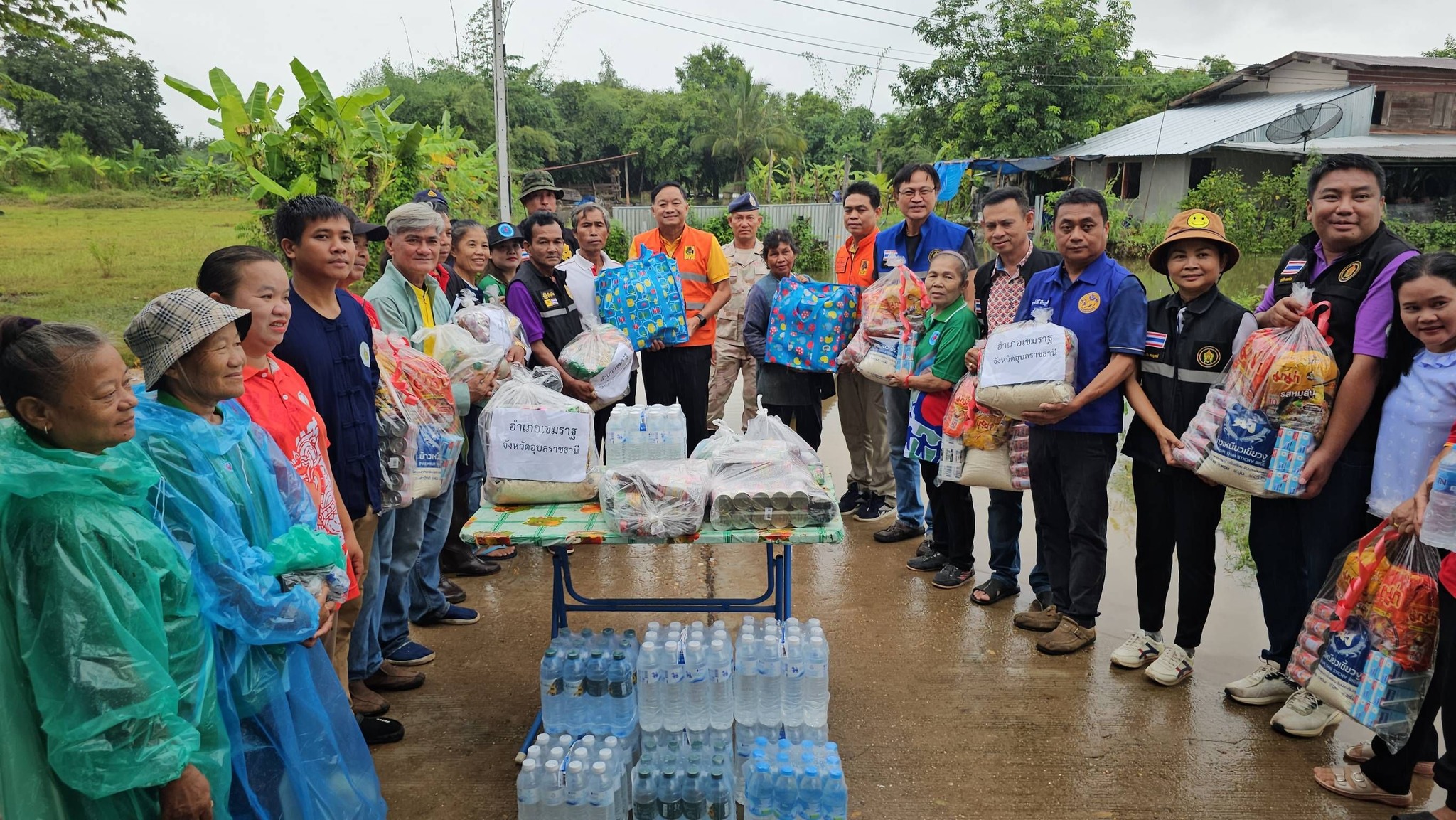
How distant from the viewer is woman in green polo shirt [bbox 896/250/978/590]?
14.7 feet

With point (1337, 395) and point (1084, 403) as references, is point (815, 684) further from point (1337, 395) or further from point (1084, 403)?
point (1337, 395)

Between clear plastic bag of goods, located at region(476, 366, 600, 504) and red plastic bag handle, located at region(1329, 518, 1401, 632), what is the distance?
268 centimetres

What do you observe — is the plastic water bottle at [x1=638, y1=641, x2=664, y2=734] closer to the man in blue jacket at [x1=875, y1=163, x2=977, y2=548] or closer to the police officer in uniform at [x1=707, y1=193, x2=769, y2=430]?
the man in blue jacket at [x1=875, y1=163, x2=977, y2=548]

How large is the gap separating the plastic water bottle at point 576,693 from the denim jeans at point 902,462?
8.84ft

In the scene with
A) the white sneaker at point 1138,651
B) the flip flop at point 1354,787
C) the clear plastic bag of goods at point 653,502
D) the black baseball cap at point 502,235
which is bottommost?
the flip flop at point 1354,787

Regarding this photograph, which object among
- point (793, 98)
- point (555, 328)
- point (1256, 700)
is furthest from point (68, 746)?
point (793, 98)

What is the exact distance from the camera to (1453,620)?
263cm

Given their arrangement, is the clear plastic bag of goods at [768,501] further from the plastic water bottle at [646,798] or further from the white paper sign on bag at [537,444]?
the plastic water bottle at [646,798]

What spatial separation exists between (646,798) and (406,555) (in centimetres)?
173

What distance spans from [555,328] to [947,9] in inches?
1017

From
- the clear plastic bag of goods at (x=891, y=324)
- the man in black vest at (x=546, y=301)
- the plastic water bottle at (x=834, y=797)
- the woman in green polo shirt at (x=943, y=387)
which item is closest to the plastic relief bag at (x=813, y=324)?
the clear plastic bag of goods at (x=891, y=324)

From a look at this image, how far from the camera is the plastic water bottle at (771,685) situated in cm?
296

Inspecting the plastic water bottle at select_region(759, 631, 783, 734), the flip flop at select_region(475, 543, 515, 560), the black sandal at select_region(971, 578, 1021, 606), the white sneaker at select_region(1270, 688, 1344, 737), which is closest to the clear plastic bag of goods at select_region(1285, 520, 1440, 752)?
the white sneaker at select_region(1270, 688, 1344, 737)

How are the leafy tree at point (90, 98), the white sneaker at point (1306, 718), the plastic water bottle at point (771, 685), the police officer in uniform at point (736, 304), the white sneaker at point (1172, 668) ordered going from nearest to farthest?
1. the plastic water bottle at point (771, 685)
2. the white sneaker at point (1306, 718)
3. the white sneaker at point (1172, 668)
4. the police officer in uniform at point (736, 304)
5. the leafy tree at point (90, 98)
